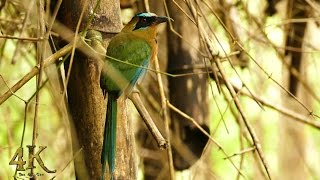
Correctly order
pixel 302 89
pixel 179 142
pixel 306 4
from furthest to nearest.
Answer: pixel 302 89 → pixel 306 4 → pixel 179 142

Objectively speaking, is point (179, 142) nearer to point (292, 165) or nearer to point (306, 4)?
point (306, 4)

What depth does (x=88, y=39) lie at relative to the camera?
1.99 m

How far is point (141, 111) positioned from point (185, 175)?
1.48 meters

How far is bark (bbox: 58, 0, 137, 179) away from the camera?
206 cm

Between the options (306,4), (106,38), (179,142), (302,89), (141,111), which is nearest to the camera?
(141,111)

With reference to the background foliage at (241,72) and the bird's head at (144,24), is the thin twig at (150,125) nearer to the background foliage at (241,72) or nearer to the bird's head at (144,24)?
the bird's head at (144,24)

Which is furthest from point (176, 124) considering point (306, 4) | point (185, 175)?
point (306, 4)

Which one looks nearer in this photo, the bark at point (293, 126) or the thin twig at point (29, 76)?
the thin twig at point (29, 76)

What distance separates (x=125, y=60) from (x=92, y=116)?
20 cm

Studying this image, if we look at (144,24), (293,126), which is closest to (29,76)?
(144,24)

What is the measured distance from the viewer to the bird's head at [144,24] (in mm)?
2307

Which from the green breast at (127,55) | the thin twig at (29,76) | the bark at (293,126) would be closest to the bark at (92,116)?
the green breast at (127,55)

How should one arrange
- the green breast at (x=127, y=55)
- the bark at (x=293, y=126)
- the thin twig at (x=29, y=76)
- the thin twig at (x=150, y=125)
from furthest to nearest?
1. the bark at (x=293, y=126)
2. the green breast at (x=127, y=55)
3. the thin twig at (x=150, y=125)
4. the thin twig at (x=29, y=76)

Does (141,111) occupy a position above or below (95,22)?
below
